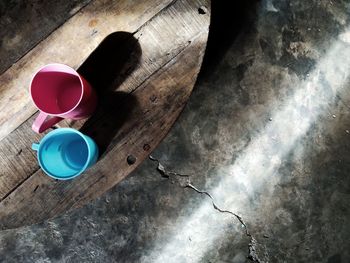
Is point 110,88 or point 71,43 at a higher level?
point 71,43

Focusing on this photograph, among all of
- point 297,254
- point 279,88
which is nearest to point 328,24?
point 279,88

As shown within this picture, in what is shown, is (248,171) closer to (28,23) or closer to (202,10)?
(202,10)

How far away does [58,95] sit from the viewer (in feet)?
6.03

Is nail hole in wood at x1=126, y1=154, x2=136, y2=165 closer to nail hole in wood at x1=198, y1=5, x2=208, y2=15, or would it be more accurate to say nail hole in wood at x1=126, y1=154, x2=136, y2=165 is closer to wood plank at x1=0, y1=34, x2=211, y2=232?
wood plank at x1=0, y1=34, x2=211, y2=232

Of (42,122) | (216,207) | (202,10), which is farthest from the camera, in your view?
(216,207)

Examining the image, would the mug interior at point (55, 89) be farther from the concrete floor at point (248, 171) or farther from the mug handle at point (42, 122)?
the concrete floor at point (248, 171)

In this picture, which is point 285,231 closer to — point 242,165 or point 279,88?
point 242,165

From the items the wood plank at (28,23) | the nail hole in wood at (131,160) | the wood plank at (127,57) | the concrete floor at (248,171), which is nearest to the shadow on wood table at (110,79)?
the wood plank at (127,57)

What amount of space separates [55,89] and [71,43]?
0.22 metres

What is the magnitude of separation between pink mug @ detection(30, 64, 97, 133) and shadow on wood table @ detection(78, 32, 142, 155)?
56 mm

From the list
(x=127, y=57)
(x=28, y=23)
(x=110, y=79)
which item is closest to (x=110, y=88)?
(x=110, y=79)

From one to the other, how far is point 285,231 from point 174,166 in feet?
2.90

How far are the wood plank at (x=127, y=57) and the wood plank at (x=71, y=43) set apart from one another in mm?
36

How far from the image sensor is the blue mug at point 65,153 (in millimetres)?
1667
